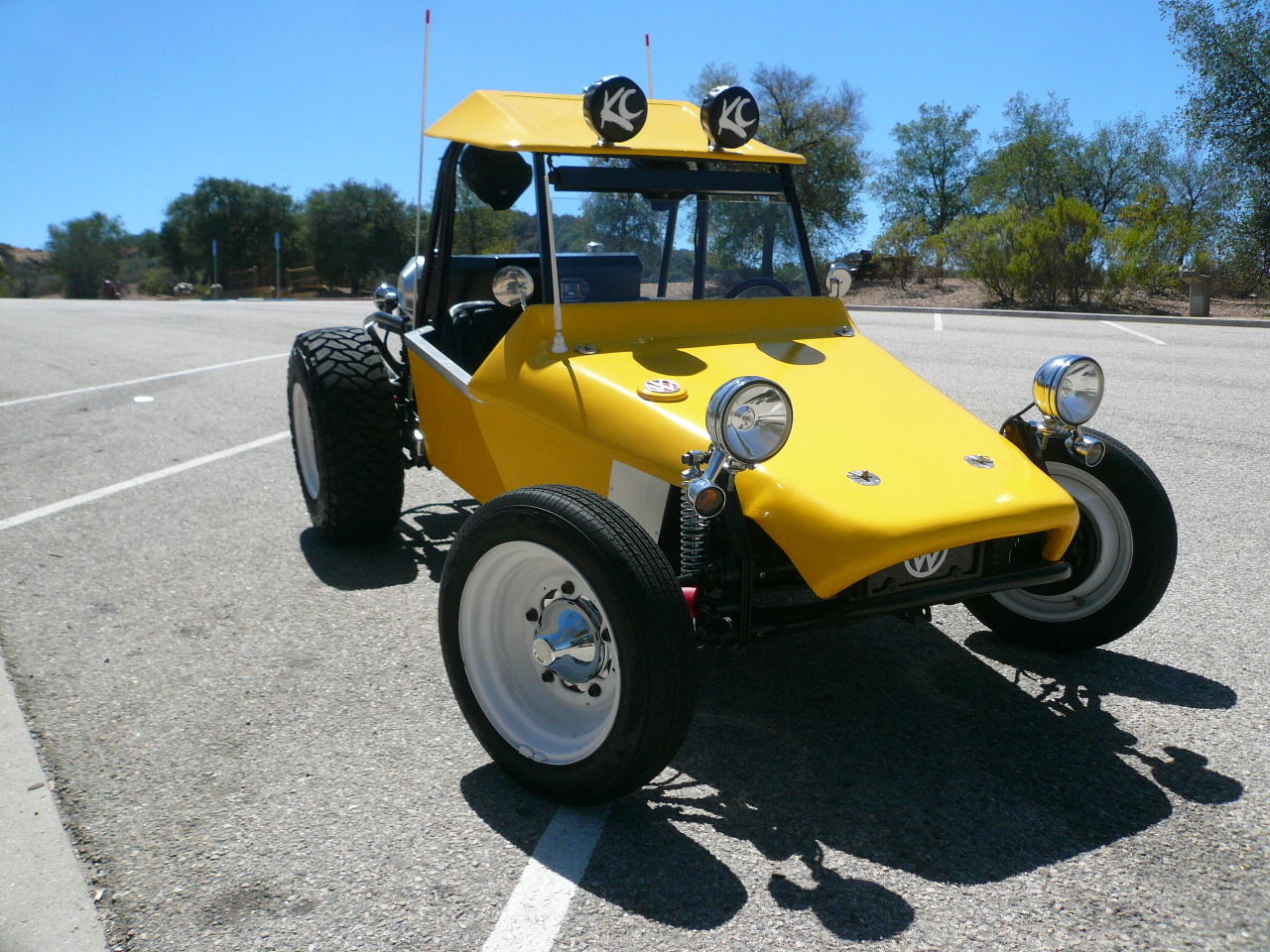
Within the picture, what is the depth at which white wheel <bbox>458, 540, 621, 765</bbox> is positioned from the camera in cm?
298

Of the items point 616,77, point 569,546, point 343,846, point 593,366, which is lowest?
point 343,846

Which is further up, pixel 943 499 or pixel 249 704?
pixel 943 499

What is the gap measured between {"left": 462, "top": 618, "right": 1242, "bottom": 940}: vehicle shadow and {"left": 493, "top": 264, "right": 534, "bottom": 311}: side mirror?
5.16 ft

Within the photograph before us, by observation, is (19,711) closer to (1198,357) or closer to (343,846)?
(343,846)

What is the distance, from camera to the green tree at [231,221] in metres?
69.0

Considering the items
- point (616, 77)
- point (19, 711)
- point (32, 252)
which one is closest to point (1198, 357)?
point (616, 77)

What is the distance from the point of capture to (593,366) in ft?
12.5

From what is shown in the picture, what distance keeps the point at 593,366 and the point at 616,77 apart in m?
1.20

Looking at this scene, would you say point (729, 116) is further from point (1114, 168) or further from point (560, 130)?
point (1114, 168)

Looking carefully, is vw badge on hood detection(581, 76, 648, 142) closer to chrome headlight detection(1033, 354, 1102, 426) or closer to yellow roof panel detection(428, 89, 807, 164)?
yellow roof panel detection(428, 89, 807, 164)

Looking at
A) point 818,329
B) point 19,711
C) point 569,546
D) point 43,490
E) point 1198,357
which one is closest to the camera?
point 569,546

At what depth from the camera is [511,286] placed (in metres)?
4.09

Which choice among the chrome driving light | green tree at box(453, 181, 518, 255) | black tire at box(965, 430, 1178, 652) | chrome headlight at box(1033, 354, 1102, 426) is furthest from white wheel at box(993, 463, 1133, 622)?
green tree at box(453, 181, 518, 255)

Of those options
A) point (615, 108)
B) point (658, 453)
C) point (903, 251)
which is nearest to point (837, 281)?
point (615, 108)
